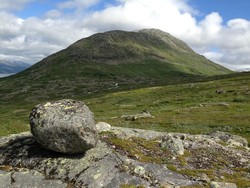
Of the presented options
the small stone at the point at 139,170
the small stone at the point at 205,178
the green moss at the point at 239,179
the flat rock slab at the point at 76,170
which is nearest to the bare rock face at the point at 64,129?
the flat rock slab at the point at 76,170

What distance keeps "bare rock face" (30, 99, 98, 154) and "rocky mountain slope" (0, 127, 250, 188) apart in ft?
3.00

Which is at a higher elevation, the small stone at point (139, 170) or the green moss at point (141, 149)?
the green moss at point (141, 149)

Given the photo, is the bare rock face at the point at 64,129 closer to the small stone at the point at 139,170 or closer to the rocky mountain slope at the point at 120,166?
the rocky mountain slope at the point at 120,166

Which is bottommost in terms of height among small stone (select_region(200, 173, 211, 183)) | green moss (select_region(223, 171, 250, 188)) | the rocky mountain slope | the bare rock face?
green moss (select_region(223, 171, 250, 188))

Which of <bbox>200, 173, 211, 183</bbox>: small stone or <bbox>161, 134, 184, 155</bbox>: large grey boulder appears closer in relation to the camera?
Result: <bbox>200, 173, 211, 183</bbox>: small stone

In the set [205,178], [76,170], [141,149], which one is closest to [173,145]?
[141,149]

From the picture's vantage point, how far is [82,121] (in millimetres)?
21750

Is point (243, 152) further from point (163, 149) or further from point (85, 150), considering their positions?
point (85, 150)

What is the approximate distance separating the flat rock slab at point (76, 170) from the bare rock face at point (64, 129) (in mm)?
827

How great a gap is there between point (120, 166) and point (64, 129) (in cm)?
432

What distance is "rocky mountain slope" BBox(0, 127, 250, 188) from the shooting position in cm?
2006

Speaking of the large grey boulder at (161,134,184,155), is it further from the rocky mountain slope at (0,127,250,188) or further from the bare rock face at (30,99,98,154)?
the bare rock face at (30,99,98,154)

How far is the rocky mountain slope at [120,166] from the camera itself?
20.1 meters

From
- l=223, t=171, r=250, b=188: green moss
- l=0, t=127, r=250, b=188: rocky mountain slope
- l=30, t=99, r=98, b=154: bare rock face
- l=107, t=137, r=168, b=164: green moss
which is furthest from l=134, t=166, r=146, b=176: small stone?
l=223, t=171, r=250, b=188: green moss
